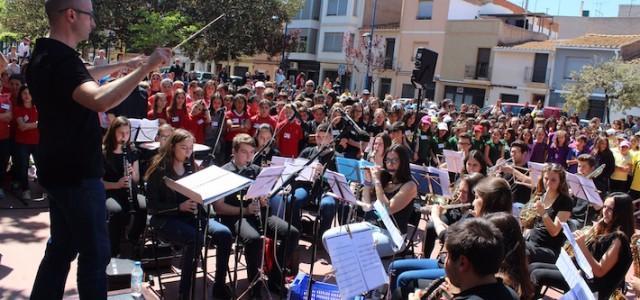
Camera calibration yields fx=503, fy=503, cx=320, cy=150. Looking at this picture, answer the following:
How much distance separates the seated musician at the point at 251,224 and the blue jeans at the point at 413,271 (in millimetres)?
1032

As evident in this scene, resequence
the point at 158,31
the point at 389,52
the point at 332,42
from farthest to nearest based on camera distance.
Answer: the point at 332,42 → the point at 389,52 → the point at 158,31

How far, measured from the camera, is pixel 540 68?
1319 inches

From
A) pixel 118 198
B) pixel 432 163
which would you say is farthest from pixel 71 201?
pixel 432 163

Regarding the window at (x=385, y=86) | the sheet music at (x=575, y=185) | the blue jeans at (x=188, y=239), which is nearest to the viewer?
the blue jeans at (x=188, y=239)

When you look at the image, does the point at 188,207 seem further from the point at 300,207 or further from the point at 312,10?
the point at 312,10

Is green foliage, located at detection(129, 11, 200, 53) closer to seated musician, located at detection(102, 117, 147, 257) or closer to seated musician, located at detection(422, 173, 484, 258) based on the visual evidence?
seated musician, located at detection(102, 117, 147, 257)

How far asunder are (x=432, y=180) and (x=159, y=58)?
414 centimetres

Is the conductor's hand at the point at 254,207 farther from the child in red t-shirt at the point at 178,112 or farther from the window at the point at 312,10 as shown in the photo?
the window at the point at 312,10

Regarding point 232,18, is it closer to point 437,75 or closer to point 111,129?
point 437,75

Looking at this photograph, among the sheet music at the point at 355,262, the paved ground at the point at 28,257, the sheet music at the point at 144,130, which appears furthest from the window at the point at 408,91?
the sheet music at the point at 355,262

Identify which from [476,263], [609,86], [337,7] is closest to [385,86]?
[337,7]

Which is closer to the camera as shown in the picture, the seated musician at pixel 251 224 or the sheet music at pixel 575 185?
the seated musician at pixel 251 224

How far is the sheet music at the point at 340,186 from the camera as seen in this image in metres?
4.38

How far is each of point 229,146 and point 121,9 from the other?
54.7 feet
